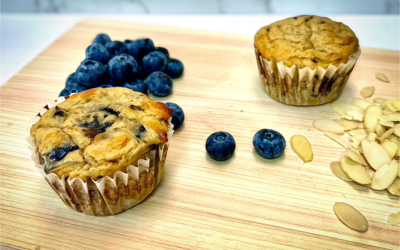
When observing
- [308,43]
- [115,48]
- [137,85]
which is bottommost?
[137,85]

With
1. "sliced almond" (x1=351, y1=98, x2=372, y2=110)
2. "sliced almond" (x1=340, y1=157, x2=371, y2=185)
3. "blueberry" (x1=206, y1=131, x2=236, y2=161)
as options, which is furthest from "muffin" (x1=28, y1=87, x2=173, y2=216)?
"sliced almond" (x1=351, y1=98, x2=372, y2=110)

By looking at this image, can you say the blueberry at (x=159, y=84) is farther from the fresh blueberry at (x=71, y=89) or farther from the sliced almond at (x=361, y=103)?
the sliced almond at (x=361, y=103)

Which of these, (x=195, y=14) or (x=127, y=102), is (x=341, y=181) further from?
(x=195, y=14)

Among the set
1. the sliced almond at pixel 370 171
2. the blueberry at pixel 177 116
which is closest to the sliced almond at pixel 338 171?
the sliced almond at pixel 370 171

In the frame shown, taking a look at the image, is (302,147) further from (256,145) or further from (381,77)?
(381,77)

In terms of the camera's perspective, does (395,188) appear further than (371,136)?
No

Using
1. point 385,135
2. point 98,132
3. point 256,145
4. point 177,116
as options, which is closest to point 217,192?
point 256,145

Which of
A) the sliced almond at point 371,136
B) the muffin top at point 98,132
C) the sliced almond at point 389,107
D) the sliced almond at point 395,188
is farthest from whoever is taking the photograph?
the sliced almond at point 389,107
